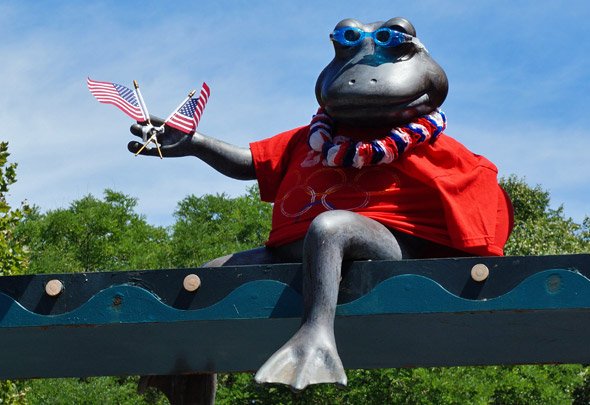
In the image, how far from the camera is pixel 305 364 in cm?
348

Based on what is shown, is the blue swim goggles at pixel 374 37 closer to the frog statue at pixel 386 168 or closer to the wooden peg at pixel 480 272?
the frog statue at pixel 386 168

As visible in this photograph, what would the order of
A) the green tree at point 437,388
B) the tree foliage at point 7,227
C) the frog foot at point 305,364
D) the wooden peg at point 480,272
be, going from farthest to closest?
the green tree at point 437,388 < the tree foliage at point 7,227 < the wooden peg at point 480,272 < the frog foot at point 305,364

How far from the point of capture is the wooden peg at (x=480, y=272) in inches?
147

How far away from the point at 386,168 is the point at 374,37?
54cm

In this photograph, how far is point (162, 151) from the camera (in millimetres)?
4613

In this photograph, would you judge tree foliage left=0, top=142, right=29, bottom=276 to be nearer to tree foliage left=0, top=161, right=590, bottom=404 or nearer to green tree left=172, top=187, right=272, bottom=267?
tree foliage left=0, top=161, right=590, bottom=404

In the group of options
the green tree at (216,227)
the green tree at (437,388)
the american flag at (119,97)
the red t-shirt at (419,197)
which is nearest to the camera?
the red t-shirt at (419,197)

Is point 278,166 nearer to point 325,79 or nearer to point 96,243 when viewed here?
point 325,79

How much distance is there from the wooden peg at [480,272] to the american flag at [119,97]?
5.19 feet

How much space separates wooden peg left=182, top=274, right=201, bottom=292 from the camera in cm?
388

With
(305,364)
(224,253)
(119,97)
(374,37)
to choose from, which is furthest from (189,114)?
(224,253)

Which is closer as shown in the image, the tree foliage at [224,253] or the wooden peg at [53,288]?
the wooden peg at [53,288]

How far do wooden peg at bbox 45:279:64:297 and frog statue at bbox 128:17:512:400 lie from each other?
75cm

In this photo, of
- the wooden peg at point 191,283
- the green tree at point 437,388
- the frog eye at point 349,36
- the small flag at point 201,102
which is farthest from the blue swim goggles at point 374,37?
the green tree at point 437,388
